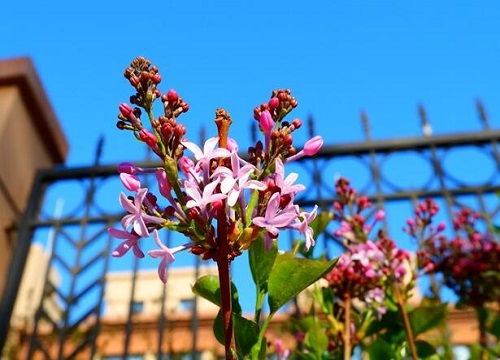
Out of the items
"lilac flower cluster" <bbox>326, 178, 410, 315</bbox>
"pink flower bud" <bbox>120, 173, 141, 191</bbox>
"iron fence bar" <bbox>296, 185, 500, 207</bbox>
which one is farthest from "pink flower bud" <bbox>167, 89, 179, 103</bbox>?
→ "iron fence bar" <bbox>296, 185, 500, 207</bbox>

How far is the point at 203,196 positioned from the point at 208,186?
0.01 meters

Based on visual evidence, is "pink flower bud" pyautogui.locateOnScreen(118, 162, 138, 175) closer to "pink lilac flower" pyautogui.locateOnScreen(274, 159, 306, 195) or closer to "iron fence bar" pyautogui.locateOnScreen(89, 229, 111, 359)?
"pink lilac flower" pyautogui.locateOnScreen(274, 159, 306, 195)

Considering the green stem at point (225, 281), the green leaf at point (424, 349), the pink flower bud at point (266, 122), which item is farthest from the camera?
the green leaf at point (424, 349)

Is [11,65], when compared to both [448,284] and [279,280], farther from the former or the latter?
[279,280]

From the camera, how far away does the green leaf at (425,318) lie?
1.13 metres

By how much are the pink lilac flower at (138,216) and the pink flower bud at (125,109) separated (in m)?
0.10

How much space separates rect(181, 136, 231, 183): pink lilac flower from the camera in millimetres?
621

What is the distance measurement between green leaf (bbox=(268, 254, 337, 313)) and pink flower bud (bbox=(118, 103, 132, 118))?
0.26 meters

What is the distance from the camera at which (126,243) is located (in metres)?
0.63

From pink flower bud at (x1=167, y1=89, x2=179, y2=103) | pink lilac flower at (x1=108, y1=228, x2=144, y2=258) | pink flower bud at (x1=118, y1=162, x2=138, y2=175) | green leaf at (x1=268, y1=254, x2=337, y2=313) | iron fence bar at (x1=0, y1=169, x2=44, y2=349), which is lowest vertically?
green leaf at (x1=268, y1=254, x2=337, y2=313)

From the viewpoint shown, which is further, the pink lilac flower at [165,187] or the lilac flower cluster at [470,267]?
the lilac flower cluster at [470,267]

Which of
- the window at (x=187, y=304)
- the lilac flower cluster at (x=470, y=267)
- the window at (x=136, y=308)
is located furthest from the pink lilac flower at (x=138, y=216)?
the window at (x=136, y=308)

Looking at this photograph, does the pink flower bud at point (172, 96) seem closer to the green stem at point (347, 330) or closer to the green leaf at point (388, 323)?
the green stem at point (347, 330)

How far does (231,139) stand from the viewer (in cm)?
67
